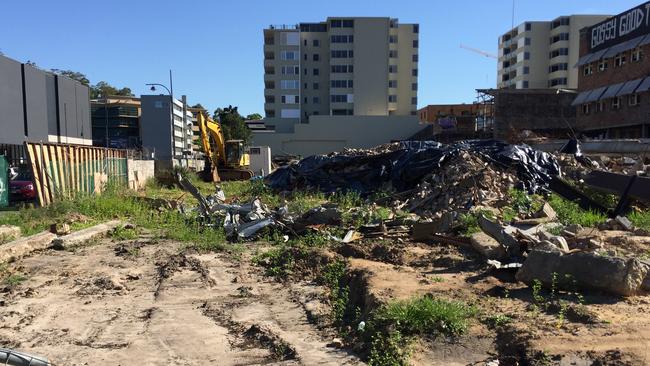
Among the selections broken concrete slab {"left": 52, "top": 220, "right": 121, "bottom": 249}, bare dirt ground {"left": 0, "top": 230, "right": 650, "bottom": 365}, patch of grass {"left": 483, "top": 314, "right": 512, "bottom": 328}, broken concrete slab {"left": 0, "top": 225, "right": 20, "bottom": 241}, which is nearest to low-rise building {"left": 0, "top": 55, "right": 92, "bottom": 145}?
broken concrete slab {"left": 52, "top": 220, "right": 121, "bottom": 249}

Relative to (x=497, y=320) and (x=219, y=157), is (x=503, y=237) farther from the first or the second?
(x=219, y=157)

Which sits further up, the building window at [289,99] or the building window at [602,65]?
the building window at [289,99]

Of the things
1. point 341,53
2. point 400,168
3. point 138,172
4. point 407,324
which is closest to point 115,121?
point 341,53

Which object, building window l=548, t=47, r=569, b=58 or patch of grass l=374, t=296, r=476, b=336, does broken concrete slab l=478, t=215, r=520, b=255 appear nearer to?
patch of grass l=374, t=296, r=476, b=336

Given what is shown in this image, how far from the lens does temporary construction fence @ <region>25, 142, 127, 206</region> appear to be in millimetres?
14945

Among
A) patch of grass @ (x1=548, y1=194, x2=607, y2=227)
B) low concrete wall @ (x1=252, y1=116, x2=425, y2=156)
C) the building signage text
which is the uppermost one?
the building signage text

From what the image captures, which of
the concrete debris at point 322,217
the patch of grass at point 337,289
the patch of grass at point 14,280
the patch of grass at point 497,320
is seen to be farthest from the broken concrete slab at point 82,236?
the patch of grass at point 497,320

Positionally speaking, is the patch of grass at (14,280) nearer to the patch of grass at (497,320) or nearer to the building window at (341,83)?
the patch of grass at (497,320)

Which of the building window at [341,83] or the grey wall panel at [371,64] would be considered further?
the building window at [341,83]

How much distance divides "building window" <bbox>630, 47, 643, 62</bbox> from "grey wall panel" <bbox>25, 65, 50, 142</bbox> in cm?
4868

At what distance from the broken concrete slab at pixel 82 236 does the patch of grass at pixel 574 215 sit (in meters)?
10.2

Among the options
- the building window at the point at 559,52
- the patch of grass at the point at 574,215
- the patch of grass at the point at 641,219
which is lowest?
the patch of grass at the point at 574,215

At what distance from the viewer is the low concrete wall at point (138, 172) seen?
23797 mm

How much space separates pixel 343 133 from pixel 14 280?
6742 centimetres
